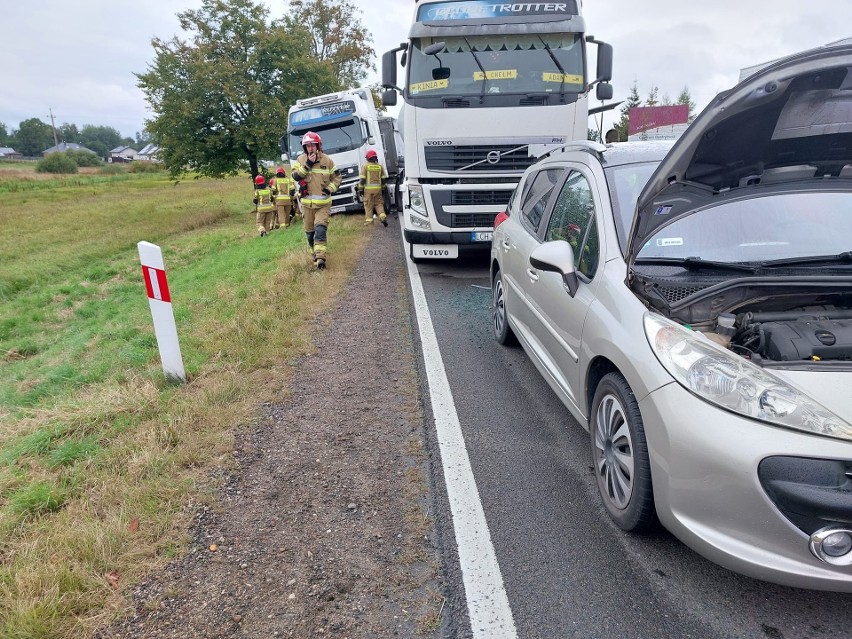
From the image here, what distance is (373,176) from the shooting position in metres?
13.8

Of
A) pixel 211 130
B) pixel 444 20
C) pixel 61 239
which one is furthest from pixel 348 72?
pixel 444 20

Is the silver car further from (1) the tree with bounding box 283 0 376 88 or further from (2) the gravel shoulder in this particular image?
(1) the tree with bounding box 283 0 376 88

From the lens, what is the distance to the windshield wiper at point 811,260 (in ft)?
9.10

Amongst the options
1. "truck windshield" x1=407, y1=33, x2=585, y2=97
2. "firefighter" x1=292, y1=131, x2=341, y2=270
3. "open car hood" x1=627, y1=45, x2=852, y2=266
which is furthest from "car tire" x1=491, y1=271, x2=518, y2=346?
"firefighter" x1=292, y1=131, x2=341, y2=270

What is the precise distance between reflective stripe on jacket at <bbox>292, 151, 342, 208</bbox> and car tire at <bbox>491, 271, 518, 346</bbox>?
12.9 feet

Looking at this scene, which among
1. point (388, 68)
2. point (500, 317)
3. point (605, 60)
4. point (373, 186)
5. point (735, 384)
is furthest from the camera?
point (373, 186)

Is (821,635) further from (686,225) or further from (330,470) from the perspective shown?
(330,470)

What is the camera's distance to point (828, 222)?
9.43 feet

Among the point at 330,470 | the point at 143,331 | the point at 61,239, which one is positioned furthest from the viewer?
the point at 61,239

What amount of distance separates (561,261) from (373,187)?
Result: 37.0 ft

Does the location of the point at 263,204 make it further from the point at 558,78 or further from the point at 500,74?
the point at 558,78

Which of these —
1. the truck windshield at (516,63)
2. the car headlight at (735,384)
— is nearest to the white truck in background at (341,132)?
the truck windshield at (516,63)

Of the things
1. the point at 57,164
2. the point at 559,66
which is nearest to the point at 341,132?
the point at 559,66

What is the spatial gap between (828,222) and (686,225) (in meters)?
0.68
